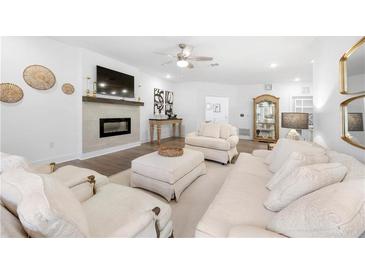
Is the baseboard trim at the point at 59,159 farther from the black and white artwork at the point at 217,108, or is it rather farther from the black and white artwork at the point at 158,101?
the black and white artwork at the point at 217,108

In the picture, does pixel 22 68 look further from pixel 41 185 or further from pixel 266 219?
pixel 266 219

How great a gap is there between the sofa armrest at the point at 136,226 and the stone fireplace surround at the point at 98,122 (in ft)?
10.7

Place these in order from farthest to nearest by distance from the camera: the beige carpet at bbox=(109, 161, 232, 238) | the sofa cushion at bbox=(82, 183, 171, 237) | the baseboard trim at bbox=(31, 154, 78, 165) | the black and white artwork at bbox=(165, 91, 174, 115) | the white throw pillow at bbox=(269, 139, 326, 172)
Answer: the black and white artwork at bbox=(165, 91, 174, 115)
the baseboard trim at bbox=(31, 154, 78, 165)
the white throw pillow at bbox=(269, 139, 326, 172)
the beige carpet at bbox=(109, 161, 232, 238)
the sofa cushion at bbox=(82, 183, 171, 237)

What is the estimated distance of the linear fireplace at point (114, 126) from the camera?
390 cm

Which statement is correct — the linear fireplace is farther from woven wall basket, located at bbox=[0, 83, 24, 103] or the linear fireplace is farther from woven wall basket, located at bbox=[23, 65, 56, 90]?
woven wall basket, located at bbox=[0, 83, 24, 103]

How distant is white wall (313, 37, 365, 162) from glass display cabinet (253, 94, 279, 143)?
3881mm

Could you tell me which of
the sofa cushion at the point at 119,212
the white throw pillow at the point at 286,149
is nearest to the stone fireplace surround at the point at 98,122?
the sofa cushion at the point at 119,212

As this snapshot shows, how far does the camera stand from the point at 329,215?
0.61 meters

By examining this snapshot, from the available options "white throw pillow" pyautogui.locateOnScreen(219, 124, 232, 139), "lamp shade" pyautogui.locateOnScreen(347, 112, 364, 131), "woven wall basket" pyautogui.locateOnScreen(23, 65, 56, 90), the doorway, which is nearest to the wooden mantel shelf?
"woven wall basket" pyautogui.locateOnScreen(23, 65, 56, 90)

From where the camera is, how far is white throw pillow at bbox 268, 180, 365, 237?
1.95 ft

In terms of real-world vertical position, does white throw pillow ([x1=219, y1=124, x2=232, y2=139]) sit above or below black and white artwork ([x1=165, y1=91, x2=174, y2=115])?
below

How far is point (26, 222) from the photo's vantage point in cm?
54
